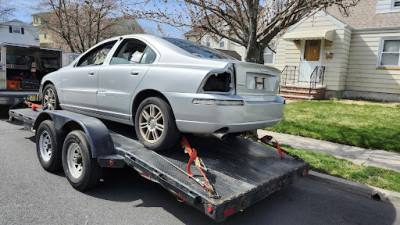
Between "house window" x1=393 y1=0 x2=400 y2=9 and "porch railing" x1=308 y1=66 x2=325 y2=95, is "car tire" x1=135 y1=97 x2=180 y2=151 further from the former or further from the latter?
"house window" x1=393 y1=0 x2=400 y2=9

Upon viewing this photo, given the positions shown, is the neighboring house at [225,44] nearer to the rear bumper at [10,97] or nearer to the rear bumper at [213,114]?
the rear bumper at [213,114]

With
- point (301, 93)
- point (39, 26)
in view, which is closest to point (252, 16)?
point (301, 93)

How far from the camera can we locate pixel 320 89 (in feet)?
44.3

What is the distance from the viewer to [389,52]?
13.3m

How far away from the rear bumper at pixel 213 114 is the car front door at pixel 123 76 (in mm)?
677

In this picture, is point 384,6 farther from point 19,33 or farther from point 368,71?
point 19,33

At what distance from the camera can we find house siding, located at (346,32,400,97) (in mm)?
13172

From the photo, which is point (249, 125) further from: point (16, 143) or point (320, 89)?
point (320, 89)

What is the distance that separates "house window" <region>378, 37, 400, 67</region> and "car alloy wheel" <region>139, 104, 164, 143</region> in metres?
13.3

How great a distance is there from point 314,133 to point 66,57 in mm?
8385

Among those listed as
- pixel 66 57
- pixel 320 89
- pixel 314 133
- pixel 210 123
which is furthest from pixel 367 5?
pixel 210 123

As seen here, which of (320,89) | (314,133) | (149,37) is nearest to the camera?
(149,37)

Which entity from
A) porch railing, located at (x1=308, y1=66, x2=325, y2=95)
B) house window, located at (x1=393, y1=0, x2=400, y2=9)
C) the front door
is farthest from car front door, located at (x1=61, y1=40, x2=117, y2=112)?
house window, located at (x1=393, y1=0, x2=400, y2=9)

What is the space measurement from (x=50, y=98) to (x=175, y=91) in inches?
135
